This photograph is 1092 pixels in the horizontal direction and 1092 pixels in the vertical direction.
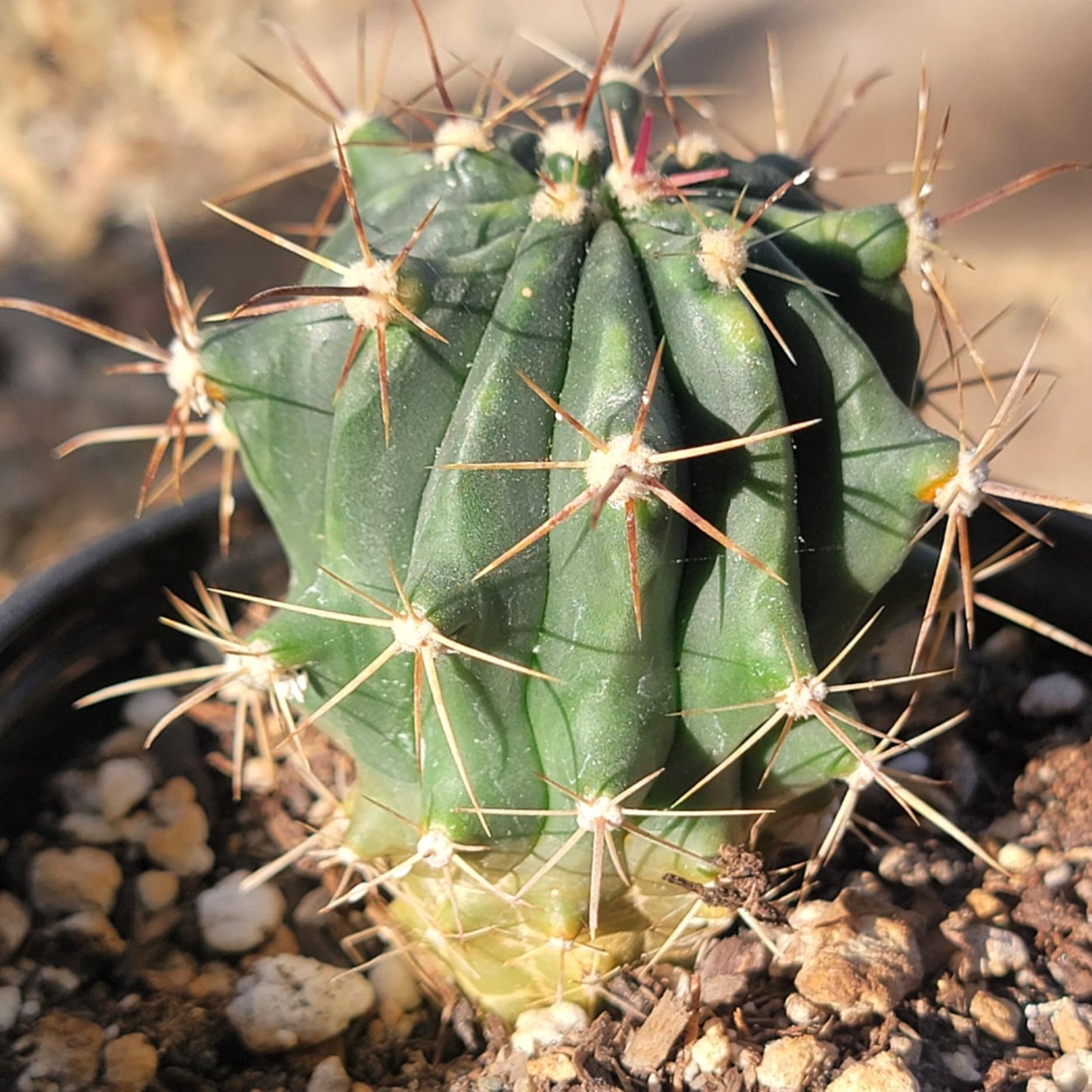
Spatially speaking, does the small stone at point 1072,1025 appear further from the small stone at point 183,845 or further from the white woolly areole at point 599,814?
the small stone at point 183,845

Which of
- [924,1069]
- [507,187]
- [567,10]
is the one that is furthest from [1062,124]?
[924,1069]

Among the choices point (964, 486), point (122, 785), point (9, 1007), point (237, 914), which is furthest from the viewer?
point (122, 785)

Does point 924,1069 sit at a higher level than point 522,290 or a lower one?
lower

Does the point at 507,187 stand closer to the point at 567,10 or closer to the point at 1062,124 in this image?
the point at 1062,124

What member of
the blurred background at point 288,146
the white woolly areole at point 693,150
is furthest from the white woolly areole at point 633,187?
the blurred background at point 288,146

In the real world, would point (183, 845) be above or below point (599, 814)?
below

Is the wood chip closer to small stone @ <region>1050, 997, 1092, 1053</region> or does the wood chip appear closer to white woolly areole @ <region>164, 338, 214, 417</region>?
small stone @ <region>1050, 997, 1092, 1053</region>

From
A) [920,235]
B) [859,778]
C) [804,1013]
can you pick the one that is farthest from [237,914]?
[920,235]

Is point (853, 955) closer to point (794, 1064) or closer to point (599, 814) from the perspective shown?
point (794, 1064)
